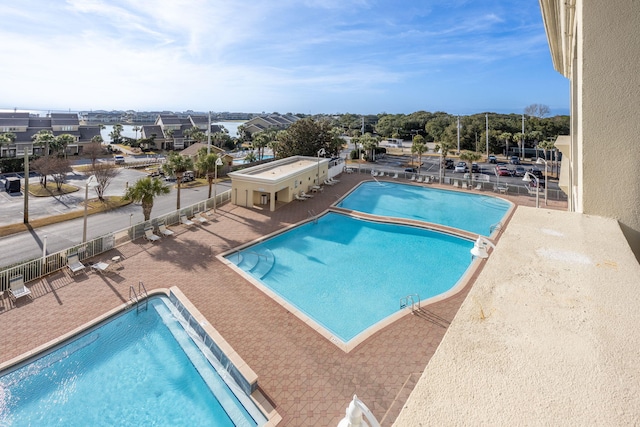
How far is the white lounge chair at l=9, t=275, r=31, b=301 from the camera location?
12.8 meters

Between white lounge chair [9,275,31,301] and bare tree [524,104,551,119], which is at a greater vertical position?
bare tree [524,104,551,119]

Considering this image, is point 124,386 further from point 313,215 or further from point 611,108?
point 313,215

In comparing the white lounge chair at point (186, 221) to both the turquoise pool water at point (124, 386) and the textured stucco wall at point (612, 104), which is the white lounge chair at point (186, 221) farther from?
the textured stucco wall at point (612, 104)

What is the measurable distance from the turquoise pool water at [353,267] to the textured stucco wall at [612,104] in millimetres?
9826

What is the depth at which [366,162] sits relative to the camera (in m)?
52.0

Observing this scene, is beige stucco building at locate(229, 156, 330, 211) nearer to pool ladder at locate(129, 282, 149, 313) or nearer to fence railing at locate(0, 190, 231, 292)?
fence railing at locate(0, 190, 231, 292)

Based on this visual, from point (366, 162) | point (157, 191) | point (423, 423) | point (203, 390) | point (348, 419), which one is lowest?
point (203, 390)

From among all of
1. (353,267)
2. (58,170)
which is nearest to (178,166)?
(353,267)

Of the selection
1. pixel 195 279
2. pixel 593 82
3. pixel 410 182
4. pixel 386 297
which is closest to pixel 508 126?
pixel 410 182

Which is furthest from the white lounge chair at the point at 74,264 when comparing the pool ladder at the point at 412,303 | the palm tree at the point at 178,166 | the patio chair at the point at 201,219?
the pool ladder at the point at 412,303

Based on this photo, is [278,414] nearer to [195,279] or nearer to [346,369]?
[346,369]

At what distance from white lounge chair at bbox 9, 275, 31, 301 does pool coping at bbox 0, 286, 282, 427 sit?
373 cm

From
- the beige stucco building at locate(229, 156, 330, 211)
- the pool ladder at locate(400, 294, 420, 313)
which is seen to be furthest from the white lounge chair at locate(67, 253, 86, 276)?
the pool ladder at locate(400, 294, 420, 313)

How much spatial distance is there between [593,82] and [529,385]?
8.62ft
